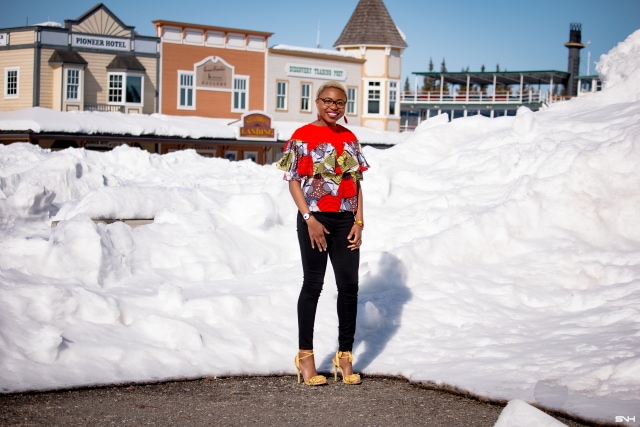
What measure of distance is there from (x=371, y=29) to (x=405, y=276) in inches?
1861

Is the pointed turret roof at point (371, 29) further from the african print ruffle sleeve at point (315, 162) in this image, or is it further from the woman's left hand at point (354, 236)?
the woman's left hand at point (354, 236)

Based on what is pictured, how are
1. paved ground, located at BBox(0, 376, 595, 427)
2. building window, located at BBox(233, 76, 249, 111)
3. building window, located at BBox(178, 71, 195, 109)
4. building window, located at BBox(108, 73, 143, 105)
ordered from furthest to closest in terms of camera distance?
building window, located at BBox(233, 76, 249, 111) → building window, located at BBox(178, 71, 195, 109) → building window, located at BBox(108, 73, 143, 105) → paved ground, located at BBox(0, 376, 595, 427)

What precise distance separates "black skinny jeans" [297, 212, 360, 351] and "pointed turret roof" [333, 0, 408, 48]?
49.0m

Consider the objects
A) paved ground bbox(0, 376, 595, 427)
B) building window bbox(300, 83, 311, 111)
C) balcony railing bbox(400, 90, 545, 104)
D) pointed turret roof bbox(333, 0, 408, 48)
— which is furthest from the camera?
balcony railing bbox(400, 90, 545, 104)

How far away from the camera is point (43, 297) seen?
6.39 meters

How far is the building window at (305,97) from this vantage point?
165 feet

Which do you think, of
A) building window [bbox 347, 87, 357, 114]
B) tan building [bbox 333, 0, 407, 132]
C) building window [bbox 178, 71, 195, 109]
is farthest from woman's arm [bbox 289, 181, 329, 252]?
tan building [bbox 333, 0, 407, 132]

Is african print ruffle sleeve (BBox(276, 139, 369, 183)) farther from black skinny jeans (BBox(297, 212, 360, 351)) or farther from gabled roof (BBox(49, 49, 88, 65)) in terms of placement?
gabled roof (BBox(49, 49, 88, 65))

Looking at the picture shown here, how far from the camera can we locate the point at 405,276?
28.1ft

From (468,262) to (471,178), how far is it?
249cm

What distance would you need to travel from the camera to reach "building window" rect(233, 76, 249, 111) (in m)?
47.3

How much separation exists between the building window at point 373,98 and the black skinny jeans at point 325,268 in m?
48.1

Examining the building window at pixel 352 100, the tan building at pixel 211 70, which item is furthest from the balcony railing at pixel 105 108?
the building window at pixel 352 100

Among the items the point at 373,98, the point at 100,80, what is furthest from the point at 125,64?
the point at 373,98
